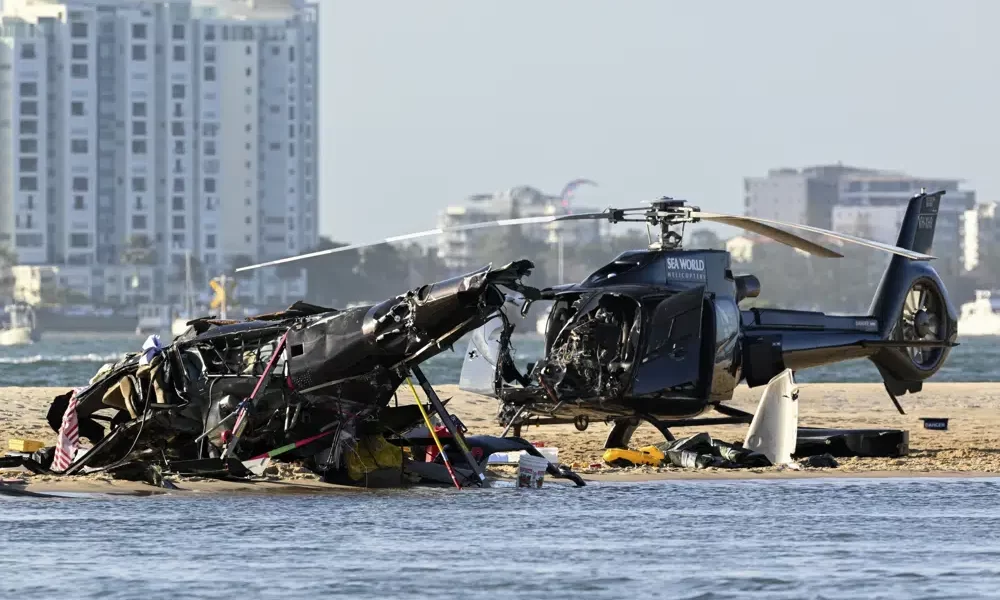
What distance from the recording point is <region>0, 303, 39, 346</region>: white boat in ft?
494

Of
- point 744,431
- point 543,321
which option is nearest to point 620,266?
point 744,431

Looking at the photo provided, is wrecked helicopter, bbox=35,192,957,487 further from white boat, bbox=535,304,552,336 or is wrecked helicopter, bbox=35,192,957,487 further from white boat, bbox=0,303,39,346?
white boat, bbox=0,303,39,346

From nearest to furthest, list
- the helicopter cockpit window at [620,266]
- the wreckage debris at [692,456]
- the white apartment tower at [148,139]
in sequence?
the helicopter cockpit window at [620,266] → the wreckage debris at [692,456] → the white apartment tower at [148,139]

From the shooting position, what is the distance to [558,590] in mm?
15930

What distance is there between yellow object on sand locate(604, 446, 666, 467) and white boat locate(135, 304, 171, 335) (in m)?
155

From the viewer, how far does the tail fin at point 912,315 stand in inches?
1081

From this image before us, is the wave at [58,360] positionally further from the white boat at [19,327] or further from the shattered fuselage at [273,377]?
the shattered fuselage at [273,377]

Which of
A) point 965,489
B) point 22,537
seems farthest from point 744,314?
point 22,537

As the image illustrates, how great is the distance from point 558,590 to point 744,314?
10075 mm

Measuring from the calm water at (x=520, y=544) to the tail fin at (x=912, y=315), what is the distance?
4420mm

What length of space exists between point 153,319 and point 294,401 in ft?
545

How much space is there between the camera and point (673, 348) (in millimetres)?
23406

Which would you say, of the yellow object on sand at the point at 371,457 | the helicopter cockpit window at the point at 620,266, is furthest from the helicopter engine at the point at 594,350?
the yellow object on sand at the point at 371,457

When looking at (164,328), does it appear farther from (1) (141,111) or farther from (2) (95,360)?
(2) (95,360)
